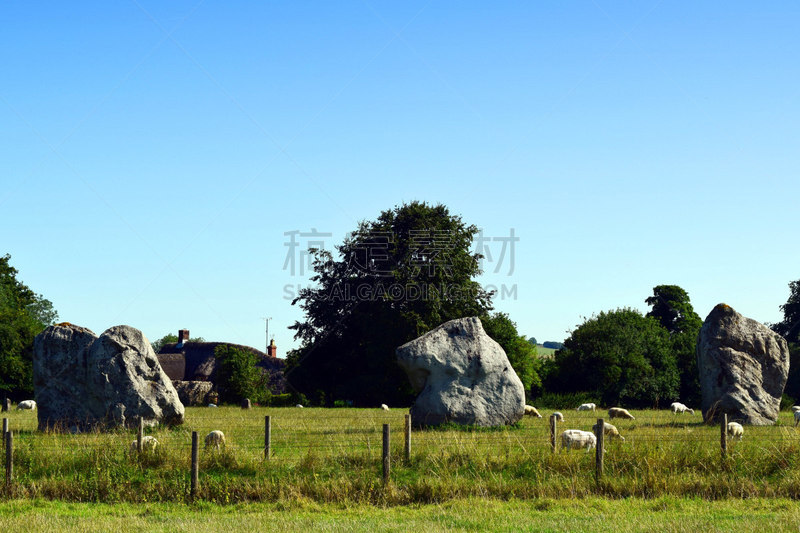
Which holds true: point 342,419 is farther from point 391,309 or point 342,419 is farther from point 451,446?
point 391,309

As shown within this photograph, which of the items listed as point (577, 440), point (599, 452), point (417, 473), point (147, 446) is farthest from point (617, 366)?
point (147, 446)

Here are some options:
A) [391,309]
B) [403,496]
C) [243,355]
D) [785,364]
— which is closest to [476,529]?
[403,496]

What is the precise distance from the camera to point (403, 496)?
15672mm

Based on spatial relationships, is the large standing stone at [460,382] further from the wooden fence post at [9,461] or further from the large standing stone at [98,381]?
the wooden fence post at [9,461]

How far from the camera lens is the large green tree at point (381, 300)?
49472 millimetres

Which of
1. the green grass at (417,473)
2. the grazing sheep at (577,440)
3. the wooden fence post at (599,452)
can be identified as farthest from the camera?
the grazing sheep at (577,440)

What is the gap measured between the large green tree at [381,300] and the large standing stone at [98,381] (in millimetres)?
22245

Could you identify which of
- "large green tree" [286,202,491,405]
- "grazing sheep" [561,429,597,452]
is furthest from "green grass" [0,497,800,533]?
"large green tree" [286,202,491,405]

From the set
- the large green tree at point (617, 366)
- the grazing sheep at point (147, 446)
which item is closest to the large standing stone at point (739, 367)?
the large green tree at point (617, 366)

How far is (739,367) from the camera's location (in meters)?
30.0

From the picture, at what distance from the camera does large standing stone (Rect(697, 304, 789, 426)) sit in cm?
2959

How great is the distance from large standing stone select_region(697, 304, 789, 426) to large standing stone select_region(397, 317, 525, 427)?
8.03m

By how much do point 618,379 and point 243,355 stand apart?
25251 mm

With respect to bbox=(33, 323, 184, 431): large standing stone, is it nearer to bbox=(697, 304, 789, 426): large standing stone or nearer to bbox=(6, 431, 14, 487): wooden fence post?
bbox=(6, 431, 14, 487): wooden fence post
